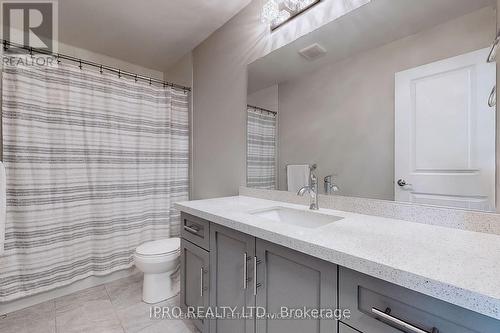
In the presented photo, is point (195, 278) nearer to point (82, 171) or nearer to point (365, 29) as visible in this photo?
point (82, 171)

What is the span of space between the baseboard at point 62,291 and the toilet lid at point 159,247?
23.7 inches

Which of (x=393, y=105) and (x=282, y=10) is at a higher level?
(x=282, y=10)

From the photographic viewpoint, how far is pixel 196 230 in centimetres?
142

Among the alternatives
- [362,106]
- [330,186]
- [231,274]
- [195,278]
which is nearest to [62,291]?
[195,278]

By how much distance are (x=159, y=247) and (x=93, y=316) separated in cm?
61

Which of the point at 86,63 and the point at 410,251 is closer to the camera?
the point at 410,251

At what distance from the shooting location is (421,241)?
2.69ft

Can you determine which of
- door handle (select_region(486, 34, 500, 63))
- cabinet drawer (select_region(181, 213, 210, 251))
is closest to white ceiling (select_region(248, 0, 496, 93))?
door handle (select_region(486, 34, 500, 63))

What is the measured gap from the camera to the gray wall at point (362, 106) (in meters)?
1.01

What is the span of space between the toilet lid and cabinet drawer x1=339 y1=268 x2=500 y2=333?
4.89 feet

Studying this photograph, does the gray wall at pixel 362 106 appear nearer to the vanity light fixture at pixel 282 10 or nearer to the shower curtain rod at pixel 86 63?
the vanity light fixture at pixel 282 10

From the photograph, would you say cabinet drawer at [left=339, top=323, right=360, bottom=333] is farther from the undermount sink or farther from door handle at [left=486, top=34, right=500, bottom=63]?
door handle at [left=486, top=34, right=500, bottom=63]

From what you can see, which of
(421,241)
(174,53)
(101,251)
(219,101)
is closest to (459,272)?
(421,241)

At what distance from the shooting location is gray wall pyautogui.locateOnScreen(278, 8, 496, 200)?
3.33 ft
